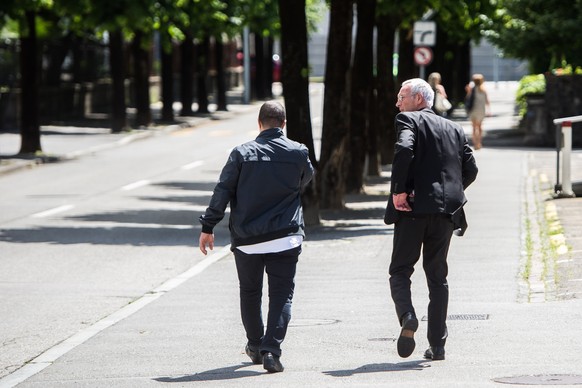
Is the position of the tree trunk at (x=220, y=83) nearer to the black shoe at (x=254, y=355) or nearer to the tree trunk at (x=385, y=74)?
the tree trunk at (x=385, y=74)

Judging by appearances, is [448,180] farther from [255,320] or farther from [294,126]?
[294,126]

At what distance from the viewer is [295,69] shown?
19.0 m

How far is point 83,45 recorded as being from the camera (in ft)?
173

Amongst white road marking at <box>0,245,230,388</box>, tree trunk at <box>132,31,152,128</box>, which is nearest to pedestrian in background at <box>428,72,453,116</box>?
white road marking at <box>0,245,230,388</box>

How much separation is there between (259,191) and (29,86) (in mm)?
25166

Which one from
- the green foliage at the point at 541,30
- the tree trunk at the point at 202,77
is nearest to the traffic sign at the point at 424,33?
the green foliage at the point at 541,30

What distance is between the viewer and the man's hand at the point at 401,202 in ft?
26.2

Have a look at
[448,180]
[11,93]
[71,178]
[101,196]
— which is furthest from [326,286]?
[11,93]

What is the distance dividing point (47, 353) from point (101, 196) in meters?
14.3

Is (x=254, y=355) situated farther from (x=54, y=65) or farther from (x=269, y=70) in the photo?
(x=269, y=70)

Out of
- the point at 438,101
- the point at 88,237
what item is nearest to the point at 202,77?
the point at 438,101

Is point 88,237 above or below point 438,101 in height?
below

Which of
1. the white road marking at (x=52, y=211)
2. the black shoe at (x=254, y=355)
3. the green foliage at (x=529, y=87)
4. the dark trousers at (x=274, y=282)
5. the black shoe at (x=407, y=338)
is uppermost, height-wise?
the dark trousers at (x=274, y=282)

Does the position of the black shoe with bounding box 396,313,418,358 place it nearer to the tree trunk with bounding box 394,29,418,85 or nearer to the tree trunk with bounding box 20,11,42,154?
the tree trunk with bounding box 394,29,418,85
